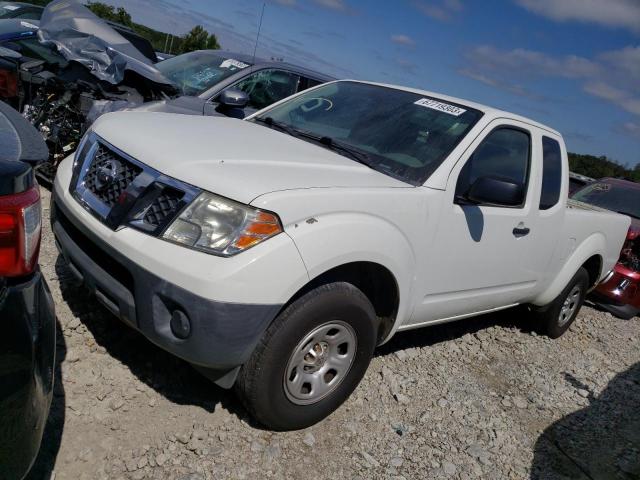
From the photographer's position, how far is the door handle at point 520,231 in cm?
378

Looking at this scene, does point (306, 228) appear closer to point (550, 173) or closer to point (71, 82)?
point (550, 173)

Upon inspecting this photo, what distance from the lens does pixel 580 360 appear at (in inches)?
201

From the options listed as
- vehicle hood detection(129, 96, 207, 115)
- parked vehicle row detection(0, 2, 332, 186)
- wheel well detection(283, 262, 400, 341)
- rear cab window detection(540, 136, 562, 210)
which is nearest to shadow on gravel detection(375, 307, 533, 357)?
wheel well detection(283, 262, 400, 341)

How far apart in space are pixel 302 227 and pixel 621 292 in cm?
544

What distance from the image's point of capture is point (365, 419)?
3.23m

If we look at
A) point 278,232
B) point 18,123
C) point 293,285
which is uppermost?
point 18,123

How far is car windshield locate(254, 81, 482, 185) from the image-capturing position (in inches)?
130

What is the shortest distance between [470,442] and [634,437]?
149 cm

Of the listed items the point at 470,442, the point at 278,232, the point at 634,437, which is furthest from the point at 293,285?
the point at 634,437

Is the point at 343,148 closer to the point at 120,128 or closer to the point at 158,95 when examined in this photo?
the point at 120,128

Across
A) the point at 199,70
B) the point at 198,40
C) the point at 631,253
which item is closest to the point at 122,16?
the point at 198,40

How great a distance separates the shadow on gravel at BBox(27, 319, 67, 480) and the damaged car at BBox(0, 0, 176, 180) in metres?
2.89

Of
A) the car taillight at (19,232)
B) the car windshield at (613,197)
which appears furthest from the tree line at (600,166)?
the car taillight at (19,232)

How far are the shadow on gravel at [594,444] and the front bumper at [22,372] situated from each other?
2682mm
